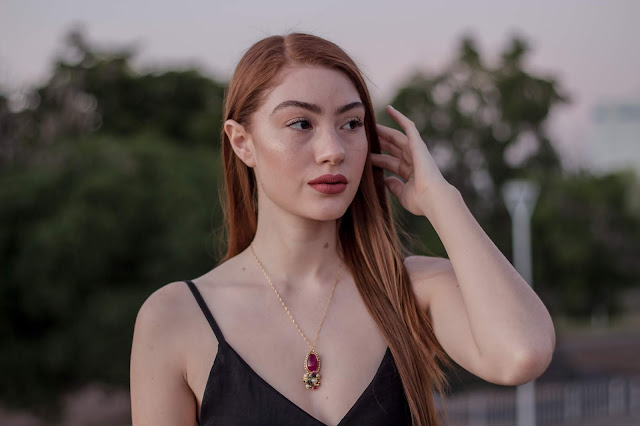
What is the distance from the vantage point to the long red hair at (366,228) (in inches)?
87.7

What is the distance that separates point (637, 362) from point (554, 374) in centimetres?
804

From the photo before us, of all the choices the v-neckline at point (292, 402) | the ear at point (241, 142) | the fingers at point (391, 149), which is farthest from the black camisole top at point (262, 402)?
the fingers at point (391, 149)

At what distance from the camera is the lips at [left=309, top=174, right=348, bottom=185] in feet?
7.09

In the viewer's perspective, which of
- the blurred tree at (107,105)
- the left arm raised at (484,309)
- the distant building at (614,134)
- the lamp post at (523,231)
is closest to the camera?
the left arm raised at (484,309)

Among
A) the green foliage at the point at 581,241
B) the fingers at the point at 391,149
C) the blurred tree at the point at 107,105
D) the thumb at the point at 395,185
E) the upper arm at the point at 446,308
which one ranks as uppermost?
the fingers at the point at 391,149

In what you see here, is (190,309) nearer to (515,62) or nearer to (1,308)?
(1,308)

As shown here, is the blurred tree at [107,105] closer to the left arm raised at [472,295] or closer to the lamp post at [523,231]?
the lamp post at [523,231]

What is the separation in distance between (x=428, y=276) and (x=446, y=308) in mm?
132

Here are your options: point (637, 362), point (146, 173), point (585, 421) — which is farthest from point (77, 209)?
point (637, 362)

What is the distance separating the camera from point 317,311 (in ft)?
7.68

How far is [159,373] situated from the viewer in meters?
2.13

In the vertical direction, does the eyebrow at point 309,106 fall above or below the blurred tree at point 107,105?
above

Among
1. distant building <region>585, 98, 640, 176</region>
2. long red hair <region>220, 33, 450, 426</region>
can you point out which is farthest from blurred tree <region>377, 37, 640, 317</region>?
distant building <region>585, 98, 640, 176</region>

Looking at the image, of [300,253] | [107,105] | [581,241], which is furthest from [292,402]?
[581,241]
